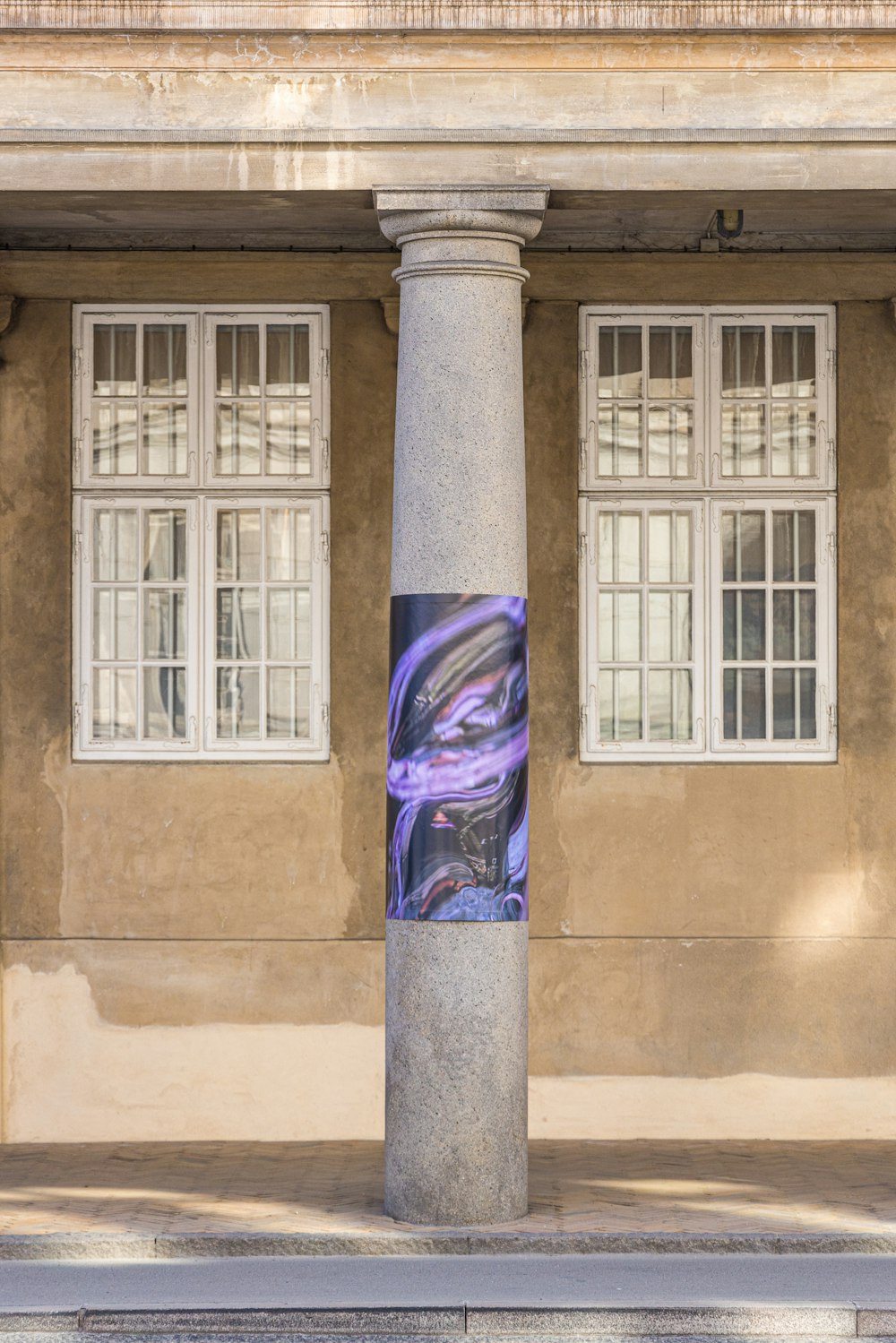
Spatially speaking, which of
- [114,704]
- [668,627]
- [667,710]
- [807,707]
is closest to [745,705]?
[807,707]

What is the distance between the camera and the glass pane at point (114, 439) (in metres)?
11.0

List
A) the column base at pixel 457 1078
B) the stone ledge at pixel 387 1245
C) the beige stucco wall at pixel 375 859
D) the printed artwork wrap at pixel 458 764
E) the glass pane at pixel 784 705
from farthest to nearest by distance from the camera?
the glass pane at pixel 784 705 → the beige stucco wall at pixel 375 859 → the printed artwork wrap at pixel 458 764 → the column base at pixel 457 1078 → the stone ledge at pixel 387 1245

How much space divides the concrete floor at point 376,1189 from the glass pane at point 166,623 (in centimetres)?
294

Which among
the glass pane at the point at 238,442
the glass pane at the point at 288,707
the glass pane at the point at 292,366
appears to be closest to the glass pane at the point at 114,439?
the glass pane at the point at 238,442

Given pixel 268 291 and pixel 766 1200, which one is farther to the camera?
pixel 268 291

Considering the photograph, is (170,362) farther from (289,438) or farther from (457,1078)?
(457,1078)

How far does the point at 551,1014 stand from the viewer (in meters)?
10.8

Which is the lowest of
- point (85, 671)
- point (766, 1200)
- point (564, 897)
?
point (766, 1200)

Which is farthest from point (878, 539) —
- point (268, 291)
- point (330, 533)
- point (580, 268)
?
point (268, 291)

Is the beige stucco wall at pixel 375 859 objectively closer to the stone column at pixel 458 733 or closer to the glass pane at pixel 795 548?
the glass pane at pixel 795 548

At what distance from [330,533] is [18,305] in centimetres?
233

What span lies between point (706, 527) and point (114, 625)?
367cm

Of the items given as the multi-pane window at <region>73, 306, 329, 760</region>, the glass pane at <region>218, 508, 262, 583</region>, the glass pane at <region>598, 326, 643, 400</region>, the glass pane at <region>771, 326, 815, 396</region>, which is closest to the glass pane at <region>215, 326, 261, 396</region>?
the multi-pane window at <region>73, 306, 329, 760</region>

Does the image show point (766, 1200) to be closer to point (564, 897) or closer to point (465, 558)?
point (564, 897)
